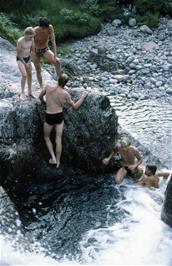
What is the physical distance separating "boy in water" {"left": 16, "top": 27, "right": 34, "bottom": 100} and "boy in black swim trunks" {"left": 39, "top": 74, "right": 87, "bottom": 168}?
2.08ft

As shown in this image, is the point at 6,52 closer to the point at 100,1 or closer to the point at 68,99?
the point at 68,99

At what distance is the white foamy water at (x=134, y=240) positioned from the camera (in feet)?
33.7

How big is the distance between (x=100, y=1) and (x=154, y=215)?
15.1m

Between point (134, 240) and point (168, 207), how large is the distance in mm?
1096

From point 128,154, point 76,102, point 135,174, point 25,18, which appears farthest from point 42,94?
point 25,18

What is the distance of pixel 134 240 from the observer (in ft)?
35.4

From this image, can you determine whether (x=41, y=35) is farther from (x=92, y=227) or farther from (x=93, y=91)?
(x=92, y=227)

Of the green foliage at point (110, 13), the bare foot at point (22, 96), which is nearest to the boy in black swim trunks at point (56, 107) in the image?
the bare foot at point (22, 96)

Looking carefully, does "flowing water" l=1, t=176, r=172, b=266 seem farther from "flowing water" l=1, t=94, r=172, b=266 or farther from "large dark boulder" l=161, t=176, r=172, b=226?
"large dark boulder" l=161, t=176, r=172, b=226

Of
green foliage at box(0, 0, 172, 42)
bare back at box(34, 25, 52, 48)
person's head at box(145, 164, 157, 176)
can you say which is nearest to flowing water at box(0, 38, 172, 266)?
person's head at box(145, 164, 157, 176)

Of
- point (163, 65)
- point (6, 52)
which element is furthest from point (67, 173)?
point (163, 65)

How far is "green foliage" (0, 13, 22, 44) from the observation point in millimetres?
17812

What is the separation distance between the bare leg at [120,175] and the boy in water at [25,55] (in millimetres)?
2958

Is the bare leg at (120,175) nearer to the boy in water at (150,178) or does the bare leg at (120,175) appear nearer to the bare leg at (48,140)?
the boy in water at (150,178)
